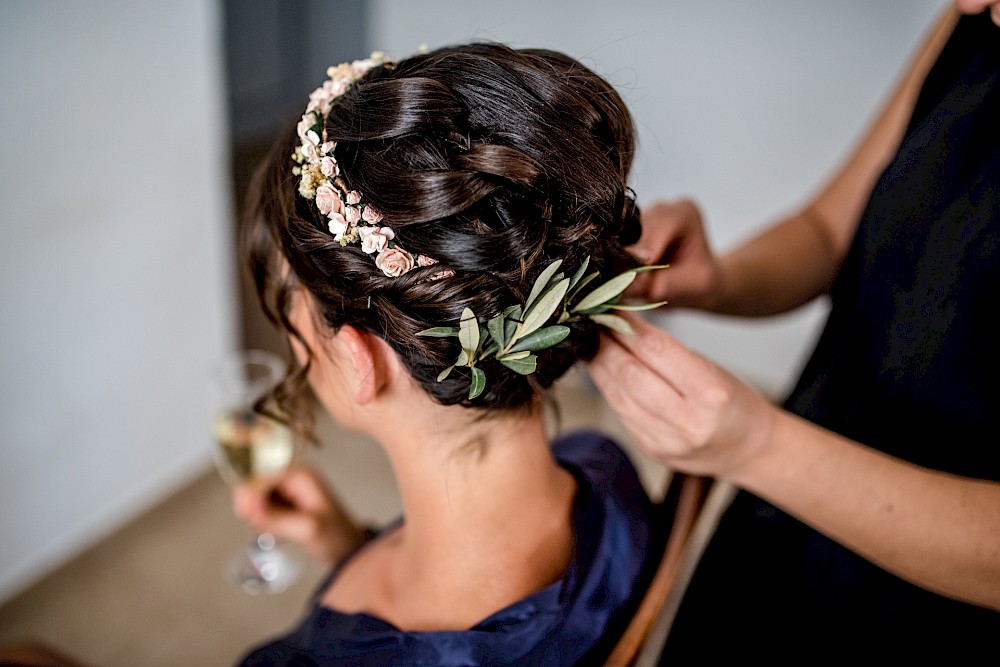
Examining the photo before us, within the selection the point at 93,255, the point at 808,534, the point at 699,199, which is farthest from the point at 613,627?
the point at 699,199

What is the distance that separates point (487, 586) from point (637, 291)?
44 cm

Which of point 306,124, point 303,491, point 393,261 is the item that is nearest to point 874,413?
point 393,261

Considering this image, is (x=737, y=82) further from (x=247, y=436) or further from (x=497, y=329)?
(x=497, y=329)

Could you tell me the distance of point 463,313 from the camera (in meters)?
0.73

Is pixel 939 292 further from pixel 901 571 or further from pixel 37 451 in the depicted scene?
pixel 37 451

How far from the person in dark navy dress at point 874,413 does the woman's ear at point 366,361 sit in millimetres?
242

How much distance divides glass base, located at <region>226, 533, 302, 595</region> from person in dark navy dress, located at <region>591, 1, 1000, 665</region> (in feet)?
4.27

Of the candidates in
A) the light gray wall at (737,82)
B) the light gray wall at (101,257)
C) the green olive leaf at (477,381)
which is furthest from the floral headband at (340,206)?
the light gray wall at (737,82)

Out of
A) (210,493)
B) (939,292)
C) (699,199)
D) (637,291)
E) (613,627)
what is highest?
(939,292)

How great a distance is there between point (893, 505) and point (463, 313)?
50 cm

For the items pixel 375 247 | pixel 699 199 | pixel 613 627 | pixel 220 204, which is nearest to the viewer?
pixel 375 247

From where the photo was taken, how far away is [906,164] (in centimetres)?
105

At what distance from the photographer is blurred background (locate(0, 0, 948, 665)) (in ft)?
5.72

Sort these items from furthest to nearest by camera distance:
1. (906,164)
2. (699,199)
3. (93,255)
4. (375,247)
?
(699,199) → (93,255) → (906,164) → (375,247)
